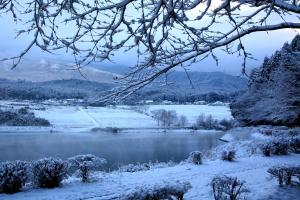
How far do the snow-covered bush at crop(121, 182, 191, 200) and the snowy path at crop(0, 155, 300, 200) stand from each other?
49.1 inches

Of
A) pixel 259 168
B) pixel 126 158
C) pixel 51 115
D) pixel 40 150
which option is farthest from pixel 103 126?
pixel 259 168

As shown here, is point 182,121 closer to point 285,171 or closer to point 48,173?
point 285,171

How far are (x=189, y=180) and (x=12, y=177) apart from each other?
4537 millimetres

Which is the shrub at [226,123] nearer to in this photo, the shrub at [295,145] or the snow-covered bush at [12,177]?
the shrub at [295,145]

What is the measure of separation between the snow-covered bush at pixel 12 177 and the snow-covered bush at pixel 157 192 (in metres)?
3.53

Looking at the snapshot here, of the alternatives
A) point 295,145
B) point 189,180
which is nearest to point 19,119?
point 295,145

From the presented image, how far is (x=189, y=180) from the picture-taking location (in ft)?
33.8

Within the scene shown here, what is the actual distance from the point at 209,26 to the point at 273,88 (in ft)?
47.0

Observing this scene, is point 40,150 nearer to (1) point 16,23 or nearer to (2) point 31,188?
(2) point 31,188

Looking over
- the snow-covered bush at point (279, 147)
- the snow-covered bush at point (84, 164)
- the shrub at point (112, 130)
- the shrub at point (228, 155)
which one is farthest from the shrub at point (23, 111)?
the snow-covered bush at point (84, 164)

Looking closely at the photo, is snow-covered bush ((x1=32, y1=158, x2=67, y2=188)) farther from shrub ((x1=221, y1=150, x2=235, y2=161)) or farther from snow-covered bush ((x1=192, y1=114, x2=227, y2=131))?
snow-covered bush ((x1=192, y1=114, x2=227, y2=131))

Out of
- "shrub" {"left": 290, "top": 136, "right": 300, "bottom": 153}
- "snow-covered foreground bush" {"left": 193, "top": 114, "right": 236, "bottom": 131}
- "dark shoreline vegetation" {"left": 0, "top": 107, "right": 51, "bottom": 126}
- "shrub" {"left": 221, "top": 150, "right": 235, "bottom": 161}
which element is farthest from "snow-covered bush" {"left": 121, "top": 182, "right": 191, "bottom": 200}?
"snow-covered foreground bush" {"left": 193, "top": 114, "right": 236, "bottom": 131}

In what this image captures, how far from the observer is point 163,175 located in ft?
37.0

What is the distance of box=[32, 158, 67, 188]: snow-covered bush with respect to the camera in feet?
29.6
